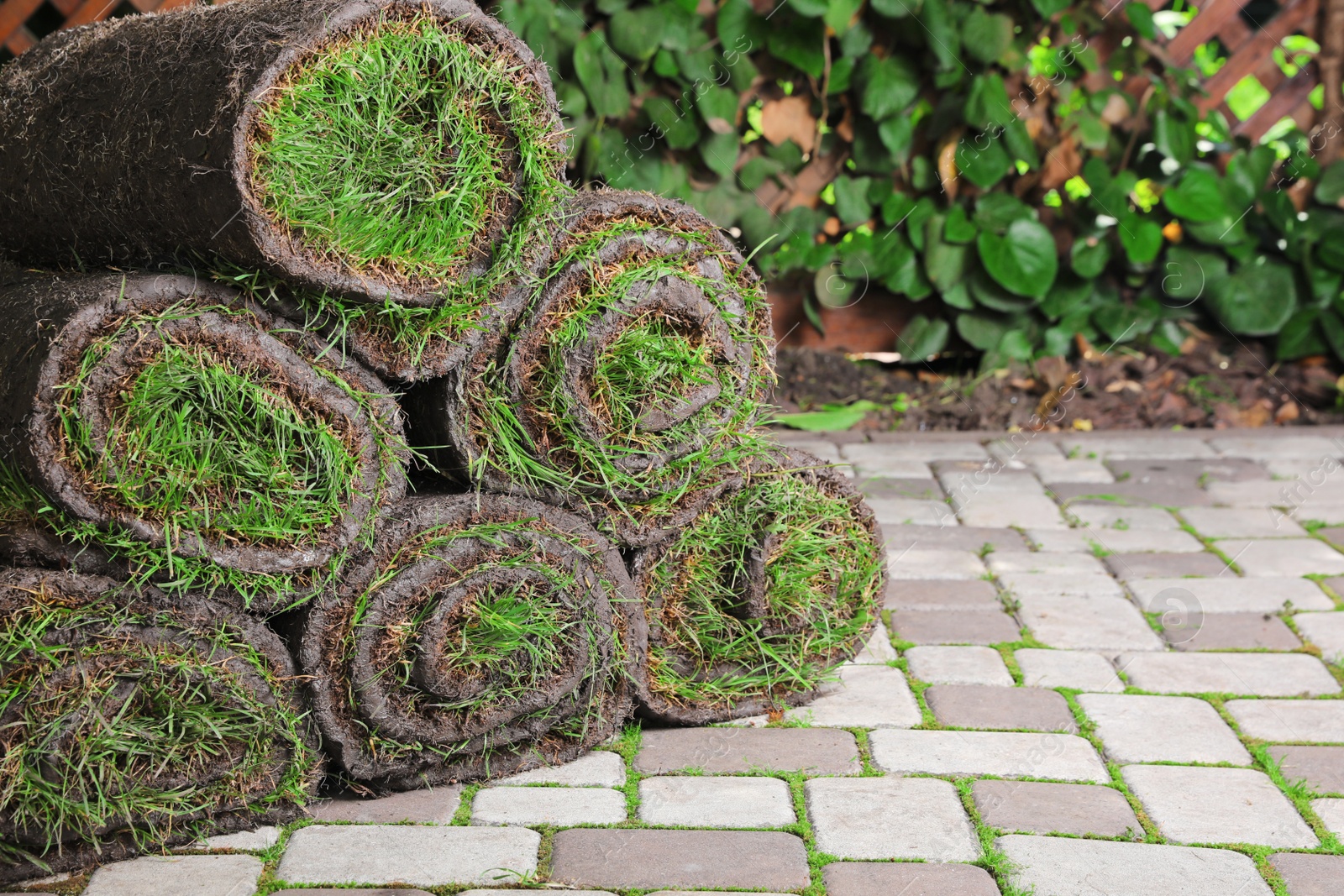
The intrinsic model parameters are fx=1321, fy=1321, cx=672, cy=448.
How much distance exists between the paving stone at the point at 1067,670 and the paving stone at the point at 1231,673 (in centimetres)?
4

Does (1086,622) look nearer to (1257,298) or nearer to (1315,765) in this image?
(1315,765)

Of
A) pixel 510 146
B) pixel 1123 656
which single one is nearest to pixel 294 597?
pixel 510 146

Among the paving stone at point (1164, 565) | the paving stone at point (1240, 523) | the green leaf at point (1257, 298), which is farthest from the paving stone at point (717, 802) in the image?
the green leaf at point (1257, 298)

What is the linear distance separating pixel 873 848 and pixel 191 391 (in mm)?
1187

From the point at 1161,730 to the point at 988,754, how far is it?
36 centimetres

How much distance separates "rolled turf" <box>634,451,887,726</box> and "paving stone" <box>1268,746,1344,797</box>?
80 centimetres

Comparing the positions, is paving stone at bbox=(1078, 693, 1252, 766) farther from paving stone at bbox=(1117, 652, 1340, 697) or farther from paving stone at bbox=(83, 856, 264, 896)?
paving stone at bbox=(83, 856, 264, 896)

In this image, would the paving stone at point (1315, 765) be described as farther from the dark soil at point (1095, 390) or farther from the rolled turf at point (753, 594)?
the dark soil at point (1095, 390)

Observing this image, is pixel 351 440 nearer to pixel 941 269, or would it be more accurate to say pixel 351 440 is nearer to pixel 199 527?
pixel 199 527

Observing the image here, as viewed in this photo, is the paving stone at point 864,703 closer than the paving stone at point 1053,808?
No

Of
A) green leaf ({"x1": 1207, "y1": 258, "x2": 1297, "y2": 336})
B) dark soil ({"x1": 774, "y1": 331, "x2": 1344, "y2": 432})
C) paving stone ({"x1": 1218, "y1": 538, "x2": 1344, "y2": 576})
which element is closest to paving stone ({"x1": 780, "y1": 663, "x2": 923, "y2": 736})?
paving stone ({"x1": 1218, "y1": 538, "x2": 1344, "y2": 576})

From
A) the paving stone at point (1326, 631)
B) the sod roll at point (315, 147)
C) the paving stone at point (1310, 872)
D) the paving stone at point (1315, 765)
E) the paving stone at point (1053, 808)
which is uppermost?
the sod roll at point (315, 147)

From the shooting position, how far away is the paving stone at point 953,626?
9.27ft

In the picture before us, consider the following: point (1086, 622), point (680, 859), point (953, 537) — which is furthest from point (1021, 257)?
point (680, 859)
